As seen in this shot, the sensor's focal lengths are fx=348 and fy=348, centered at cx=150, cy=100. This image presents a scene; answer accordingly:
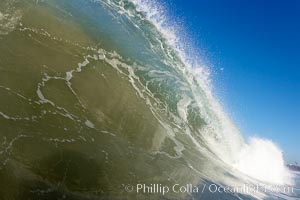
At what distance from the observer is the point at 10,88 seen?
21.9 feet

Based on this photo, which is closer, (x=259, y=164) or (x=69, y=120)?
(x=69, y=120)

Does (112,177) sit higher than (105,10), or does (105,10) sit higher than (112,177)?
(105,10)

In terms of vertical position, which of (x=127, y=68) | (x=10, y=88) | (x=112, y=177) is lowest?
(x=112, y=177)

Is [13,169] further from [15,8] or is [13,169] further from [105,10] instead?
[105,10]

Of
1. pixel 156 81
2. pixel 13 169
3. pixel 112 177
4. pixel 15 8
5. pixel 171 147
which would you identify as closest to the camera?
pixel 13 169

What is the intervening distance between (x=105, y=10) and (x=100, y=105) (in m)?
4.59

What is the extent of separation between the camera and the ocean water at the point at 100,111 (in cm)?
605

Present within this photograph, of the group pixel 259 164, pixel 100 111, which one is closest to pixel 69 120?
pixel 100 111

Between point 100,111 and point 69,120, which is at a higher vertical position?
point 100,111

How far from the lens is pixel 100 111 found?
7750 mm

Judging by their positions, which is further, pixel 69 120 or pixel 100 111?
pixel 100 111

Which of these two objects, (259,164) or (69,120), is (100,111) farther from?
(259,164)

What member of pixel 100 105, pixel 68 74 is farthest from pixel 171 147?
pixel 68 74

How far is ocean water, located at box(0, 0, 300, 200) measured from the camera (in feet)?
19.9
